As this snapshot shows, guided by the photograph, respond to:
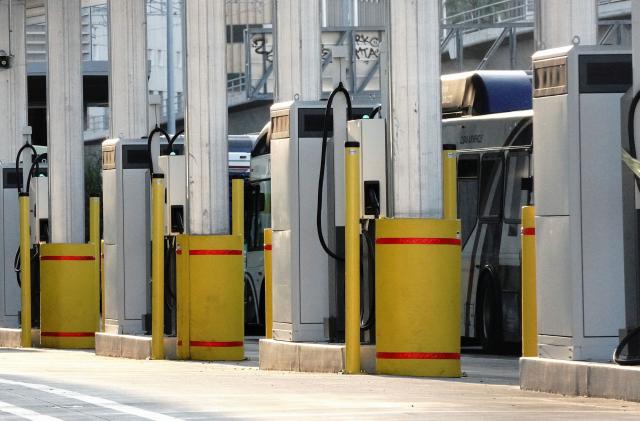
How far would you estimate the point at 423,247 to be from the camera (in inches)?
666

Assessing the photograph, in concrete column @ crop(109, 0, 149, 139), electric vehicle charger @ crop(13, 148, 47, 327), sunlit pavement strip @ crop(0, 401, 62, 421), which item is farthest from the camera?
electric vehicle charger @ crop(13, 148, 47, 327)

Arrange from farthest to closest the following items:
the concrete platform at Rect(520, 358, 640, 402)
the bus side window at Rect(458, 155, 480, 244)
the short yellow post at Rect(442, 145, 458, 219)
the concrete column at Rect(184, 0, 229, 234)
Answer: the bus side window at Rect(458, 155, 480, 244), the concrete column at Rect(184, 0, 229, 234), the short yellow post at Rect(442, 145, 458, 219), the concrete platform at Rect(520, 358, 640, 402)

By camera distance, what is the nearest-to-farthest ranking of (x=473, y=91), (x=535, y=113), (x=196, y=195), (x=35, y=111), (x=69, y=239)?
(x=535, y=113) → (x=196, y=195) → (x=473, y=91) → (x=69, y=239) → (x=35, y=111)

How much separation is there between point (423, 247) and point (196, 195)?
6257 millimetres

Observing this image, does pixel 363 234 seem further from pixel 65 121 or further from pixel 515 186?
pixel 65 121

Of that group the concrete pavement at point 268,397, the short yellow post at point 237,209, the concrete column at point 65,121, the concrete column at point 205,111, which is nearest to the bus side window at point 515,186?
the short yellow post at point 237,209

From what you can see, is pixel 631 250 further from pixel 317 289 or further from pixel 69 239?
pixel 69 239

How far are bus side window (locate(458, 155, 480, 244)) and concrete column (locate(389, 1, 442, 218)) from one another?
7.28m

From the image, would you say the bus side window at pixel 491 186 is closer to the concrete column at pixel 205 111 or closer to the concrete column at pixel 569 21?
the concrete column at pixel 205 111

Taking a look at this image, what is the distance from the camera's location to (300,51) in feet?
66.9

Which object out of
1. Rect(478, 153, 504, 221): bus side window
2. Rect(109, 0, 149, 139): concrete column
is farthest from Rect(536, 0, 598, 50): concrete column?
Rect(109, 0, 149, 139): concrete column

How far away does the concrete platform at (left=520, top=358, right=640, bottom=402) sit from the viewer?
1333cm

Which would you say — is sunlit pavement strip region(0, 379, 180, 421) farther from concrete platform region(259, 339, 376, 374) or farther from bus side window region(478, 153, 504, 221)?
bus side window region(478, 153, 504, 221)

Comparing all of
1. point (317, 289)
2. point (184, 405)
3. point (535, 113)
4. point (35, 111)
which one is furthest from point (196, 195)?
point (35, 111)
